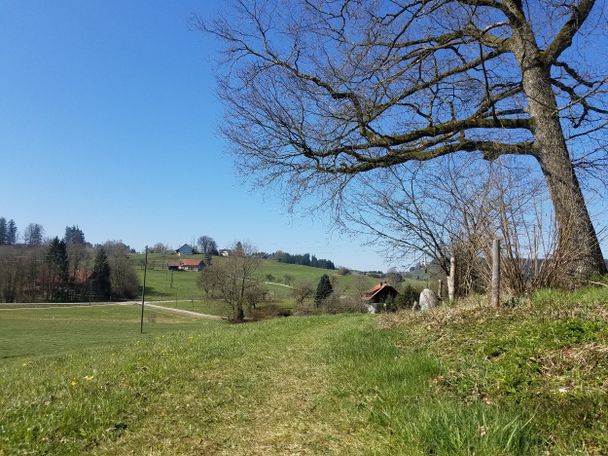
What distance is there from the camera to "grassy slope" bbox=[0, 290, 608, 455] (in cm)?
287

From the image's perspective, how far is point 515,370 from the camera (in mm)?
3809

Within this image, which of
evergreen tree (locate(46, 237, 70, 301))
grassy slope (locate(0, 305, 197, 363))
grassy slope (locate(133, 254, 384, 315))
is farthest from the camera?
evergreen tree (locate(46, 237, 70, 301))

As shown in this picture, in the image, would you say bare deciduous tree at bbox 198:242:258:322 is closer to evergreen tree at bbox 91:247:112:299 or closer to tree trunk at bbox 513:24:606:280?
evergreen tree at bbox 91:247:112:299

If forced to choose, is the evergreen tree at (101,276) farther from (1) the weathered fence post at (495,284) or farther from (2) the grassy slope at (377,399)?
(1) the weathered fence post at (495,284)

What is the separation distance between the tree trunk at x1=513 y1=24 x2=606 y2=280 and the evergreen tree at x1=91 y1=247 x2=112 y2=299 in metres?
102

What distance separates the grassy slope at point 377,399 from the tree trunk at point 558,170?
1.64 metres

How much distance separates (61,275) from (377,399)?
104847 millimetres

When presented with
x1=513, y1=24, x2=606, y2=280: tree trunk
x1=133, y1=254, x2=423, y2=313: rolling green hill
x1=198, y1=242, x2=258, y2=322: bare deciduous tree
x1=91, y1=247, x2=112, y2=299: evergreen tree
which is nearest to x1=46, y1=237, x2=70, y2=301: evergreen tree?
x1=91, y1=247, x2=112, y2=299: evergreen tree

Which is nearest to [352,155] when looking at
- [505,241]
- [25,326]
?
[505,241]

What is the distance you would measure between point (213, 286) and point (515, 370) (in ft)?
220

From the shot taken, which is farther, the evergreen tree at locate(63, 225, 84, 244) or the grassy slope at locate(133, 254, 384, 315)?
the evergreen tree at locate(63, 225, 84, 244)

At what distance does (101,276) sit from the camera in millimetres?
100250

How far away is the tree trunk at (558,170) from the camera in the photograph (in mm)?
7906

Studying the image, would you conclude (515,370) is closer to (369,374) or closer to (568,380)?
(568,380)
